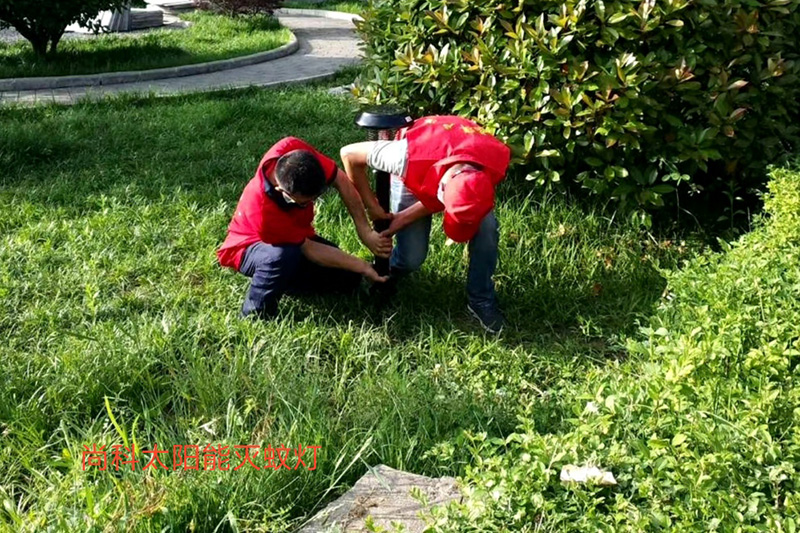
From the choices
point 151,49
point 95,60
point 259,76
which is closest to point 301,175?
point 259,76

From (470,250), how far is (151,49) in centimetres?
891

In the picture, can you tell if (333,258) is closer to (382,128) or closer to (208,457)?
(382,128)

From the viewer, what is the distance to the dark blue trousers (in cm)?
369

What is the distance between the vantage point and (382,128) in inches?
144

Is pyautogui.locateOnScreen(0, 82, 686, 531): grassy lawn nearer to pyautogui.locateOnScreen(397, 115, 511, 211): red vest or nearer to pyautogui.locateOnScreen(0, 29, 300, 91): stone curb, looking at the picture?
pyautogui.locateOnScreen(397, 115, 511, 211): red vest

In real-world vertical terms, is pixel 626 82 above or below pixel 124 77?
above

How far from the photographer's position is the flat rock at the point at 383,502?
243 cm

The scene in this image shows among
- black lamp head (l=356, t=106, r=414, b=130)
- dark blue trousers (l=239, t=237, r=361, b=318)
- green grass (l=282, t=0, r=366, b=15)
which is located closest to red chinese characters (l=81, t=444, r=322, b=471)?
dark blue trousers (l=239, t=237, r=361, b=318)

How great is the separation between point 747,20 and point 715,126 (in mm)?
557

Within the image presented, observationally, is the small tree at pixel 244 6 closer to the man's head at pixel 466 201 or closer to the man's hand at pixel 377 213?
the man's hand at pixel 377 213

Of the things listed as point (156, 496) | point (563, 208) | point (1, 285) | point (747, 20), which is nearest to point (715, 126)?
point (747, 20)

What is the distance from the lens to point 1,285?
13.3ft

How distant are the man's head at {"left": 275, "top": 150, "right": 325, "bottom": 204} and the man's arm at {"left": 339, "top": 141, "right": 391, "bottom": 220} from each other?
38 centimetres

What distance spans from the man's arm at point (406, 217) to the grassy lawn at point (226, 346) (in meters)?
0.36
